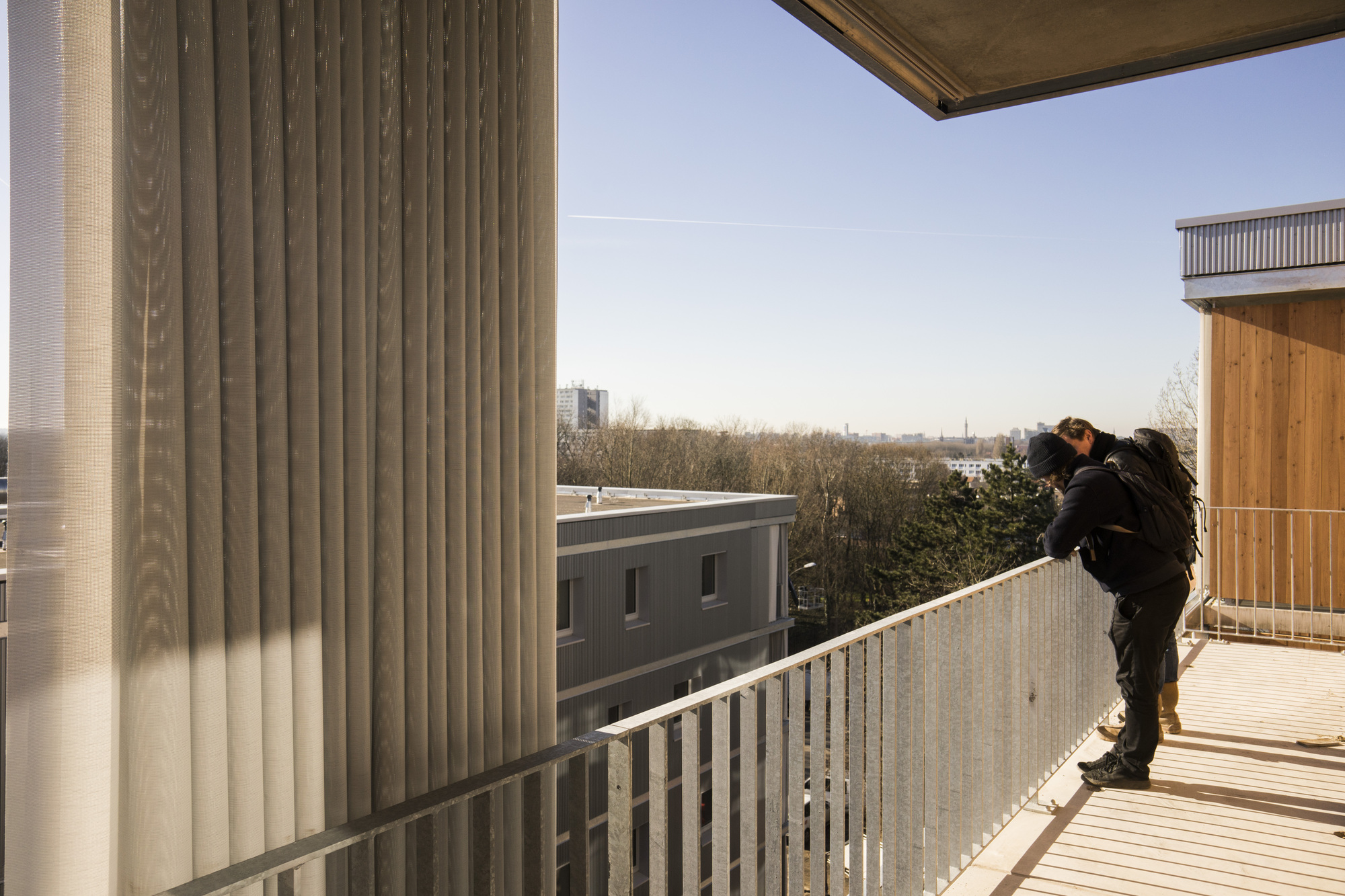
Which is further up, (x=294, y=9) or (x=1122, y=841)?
(x=294, y=9)

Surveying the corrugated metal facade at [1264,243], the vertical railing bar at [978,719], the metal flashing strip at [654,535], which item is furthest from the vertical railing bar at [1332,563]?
the metal flashing strip at [654,535]

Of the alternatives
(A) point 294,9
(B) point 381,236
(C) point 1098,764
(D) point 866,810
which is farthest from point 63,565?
(C) point 1098,764

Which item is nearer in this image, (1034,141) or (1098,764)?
(1098,764)

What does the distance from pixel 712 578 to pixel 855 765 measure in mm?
17286

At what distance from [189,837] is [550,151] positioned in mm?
1303

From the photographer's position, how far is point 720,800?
1635 mm

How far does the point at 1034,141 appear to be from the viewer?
4284 centimetres

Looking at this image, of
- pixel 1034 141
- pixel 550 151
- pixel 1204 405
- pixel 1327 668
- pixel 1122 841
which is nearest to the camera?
pixel 550 151

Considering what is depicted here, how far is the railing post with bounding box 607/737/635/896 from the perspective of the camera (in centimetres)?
145

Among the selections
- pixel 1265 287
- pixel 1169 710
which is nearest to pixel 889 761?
pixel 1169 710

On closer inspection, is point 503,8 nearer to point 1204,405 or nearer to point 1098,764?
point 1098,764

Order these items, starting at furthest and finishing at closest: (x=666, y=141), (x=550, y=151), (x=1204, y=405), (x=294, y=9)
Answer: (x=666, y=141), (x=1204, y=405), (x=550, y=151), (x=294, y=9)

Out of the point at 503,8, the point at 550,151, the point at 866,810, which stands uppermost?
the point at 503,8

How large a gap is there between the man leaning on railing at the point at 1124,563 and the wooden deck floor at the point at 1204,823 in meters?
0.29
